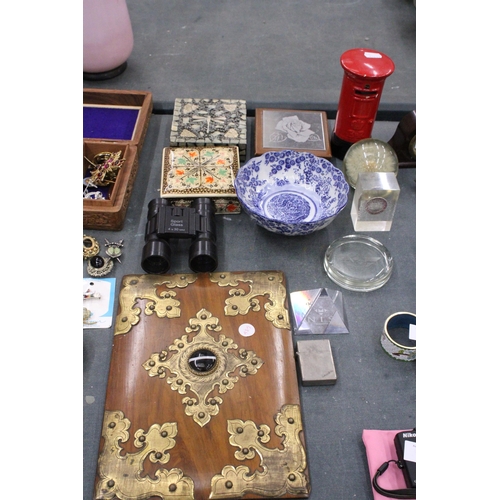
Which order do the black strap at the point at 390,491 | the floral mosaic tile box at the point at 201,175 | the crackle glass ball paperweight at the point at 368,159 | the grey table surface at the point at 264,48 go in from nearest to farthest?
the black strap at the point at 390,491, the floral mosaic tile box at the point at 201,175, the crackle glass ball paperweight at the point at 368,159, the grey table surface at the point at 264,48

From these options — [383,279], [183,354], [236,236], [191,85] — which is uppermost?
[191,85]

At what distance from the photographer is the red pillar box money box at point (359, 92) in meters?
1.59

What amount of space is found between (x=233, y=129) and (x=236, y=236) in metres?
0.43

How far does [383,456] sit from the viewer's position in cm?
110

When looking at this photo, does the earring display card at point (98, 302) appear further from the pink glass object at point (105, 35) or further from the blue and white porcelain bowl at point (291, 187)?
the pink glass object at point (105, 35)

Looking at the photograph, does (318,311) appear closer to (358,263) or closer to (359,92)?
(358,263)

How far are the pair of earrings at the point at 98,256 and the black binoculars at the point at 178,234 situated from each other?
11 cm

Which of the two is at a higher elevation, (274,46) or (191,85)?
(274,46)

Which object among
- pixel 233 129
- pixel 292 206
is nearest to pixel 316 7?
pixel 233 129

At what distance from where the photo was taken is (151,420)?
1.14 meters

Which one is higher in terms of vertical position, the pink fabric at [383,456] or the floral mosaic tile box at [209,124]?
the floral mosaic tile box at [209,124]

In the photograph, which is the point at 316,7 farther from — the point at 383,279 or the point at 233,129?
the point at 383,279

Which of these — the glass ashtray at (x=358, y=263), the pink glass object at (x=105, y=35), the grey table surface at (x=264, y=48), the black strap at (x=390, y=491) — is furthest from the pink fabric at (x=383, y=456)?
the pink glass object at (x=105, y=35)

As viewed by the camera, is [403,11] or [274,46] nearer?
[274,46]
